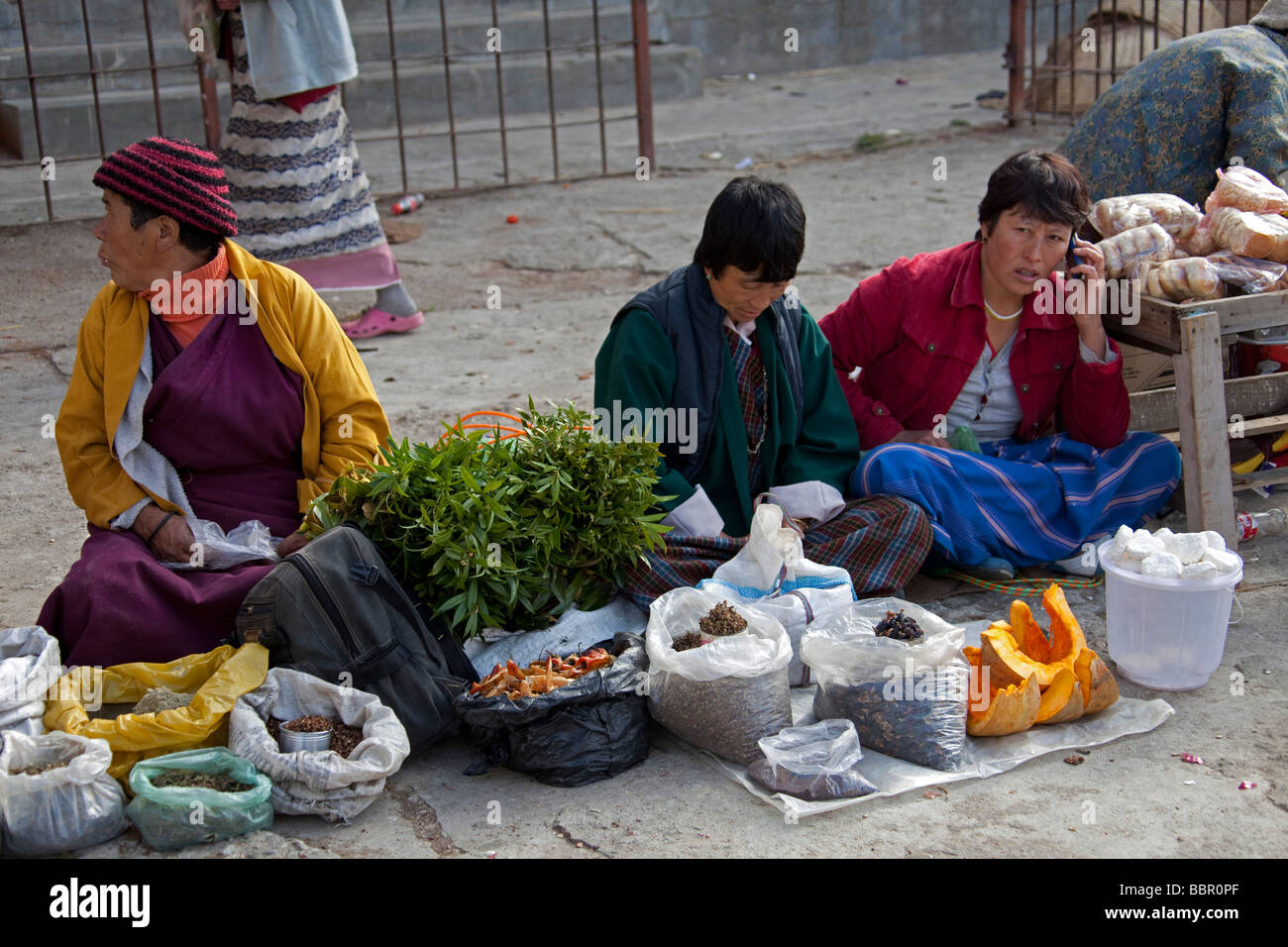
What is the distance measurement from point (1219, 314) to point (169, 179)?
271cm

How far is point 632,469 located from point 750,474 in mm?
537

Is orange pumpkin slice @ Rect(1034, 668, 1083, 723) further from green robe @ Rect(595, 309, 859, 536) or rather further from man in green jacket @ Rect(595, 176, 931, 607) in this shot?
green robe @ Rect(595, 309, 859, 536)

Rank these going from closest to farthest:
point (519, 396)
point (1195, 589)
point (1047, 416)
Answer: point (1195, 589)
point (1047, 416)
point (519, 396)

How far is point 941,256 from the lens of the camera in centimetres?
394

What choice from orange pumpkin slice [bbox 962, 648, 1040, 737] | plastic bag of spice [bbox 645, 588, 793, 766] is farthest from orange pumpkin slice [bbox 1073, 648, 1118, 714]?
plastic bag of spice [bbox 645, 588, 793, 766]

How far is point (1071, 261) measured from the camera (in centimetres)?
376

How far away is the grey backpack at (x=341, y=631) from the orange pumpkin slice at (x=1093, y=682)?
1.39 metres

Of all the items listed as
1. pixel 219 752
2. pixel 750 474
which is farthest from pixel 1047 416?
pixel 219 752

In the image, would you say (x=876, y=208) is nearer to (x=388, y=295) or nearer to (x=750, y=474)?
(x=388, y=295)

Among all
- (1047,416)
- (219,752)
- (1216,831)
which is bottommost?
(1216,831)

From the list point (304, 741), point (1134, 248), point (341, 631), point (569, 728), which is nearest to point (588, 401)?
point (1134, 248)

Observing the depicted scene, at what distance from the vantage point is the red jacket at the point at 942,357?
12.6 ft

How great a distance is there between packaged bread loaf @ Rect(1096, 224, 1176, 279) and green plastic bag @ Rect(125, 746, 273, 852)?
2666 millimetres

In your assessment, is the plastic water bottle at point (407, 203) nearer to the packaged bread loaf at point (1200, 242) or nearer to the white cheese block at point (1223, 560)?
the packaged bread loaf at point (1200, 242)
